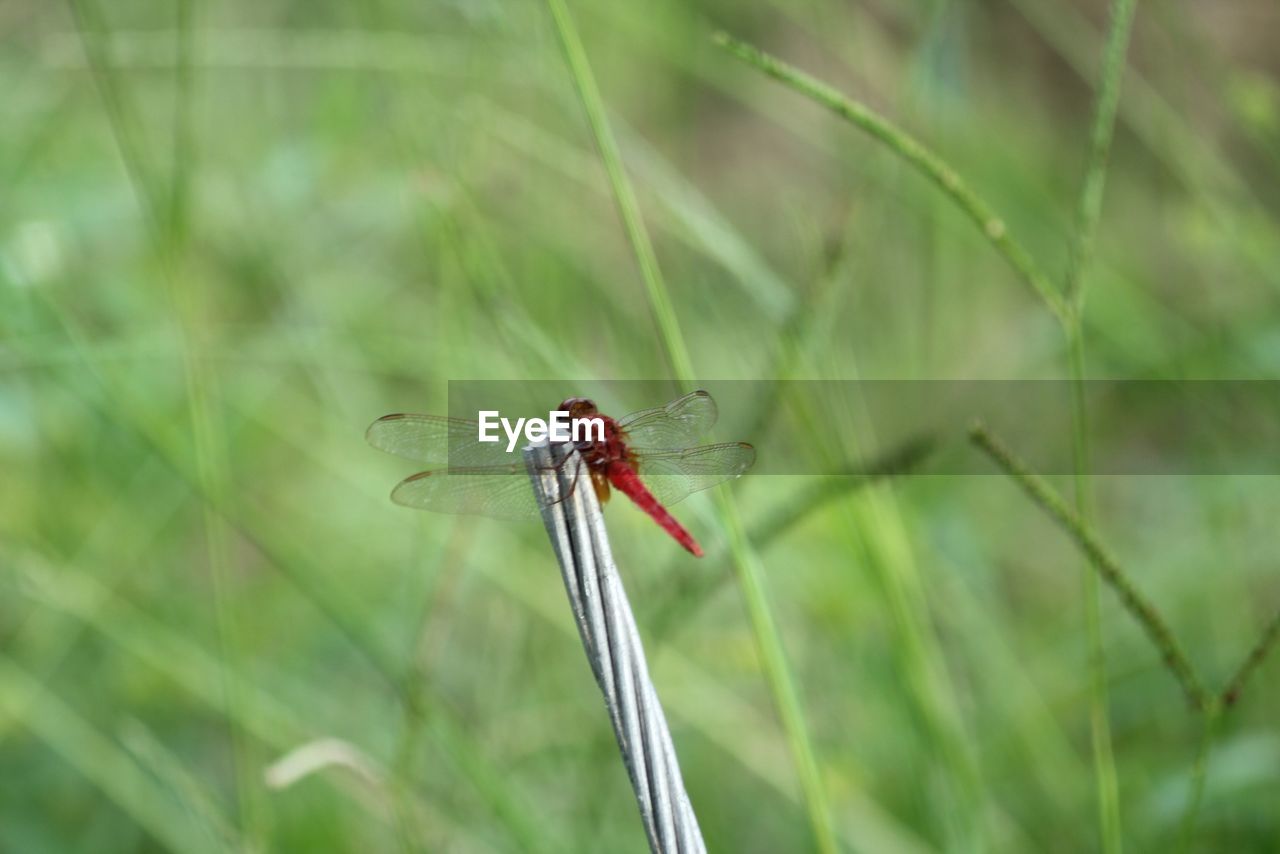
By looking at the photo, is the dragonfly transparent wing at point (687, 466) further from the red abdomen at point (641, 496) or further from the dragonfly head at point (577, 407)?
the dragonfly head at point (577, 407)

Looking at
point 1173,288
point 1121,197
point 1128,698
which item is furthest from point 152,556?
point 1121,197

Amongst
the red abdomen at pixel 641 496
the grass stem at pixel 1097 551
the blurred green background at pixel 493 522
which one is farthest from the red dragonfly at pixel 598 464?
the grass stem at pixel 1097 551

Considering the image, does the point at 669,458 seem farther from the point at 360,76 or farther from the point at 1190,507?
the point at 1190,507

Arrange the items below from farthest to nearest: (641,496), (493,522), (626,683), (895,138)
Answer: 1. (493,522)
2. (641,496)
3. (895,138)
4. (626,683)

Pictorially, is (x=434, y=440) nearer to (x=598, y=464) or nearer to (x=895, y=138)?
(x=598, y=464)

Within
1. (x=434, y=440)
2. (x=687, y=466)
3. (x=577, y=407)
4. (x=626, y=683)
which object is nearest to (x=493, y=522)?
→ (x=434, y=440)

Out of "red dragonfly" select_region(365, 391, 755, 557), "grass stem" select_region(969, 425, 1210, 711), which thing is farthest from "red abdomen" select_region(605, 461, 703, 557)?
"grass stem" select_region(969, 425, 1210, 711)

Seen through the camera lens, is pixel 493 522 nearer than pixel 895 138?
No
